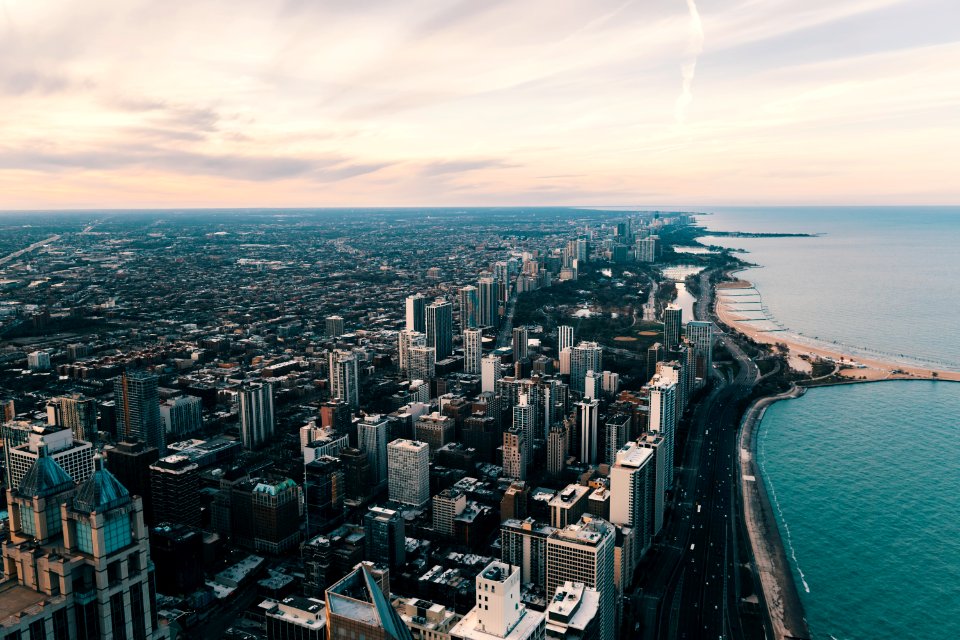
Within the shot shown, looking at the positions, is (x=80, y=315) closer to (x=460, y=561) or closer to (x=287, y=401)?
(x=287, y=401)

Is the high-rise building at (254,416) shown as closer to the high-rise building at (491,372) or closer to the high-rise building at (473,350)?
the high-rise building at (491,372)

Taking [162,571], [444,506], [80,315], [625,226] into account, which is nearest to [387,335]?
[80,315]

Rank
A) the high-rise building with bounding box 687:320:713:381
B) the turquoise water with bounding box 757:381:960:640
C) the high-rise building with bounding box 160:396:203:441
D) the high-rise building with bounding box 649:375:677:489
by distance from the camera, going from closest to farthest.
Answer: the turquoise water with bounding box 757:381:960:640
the high-rise building with bounding box 649:375:677:489
the high-rise building with bounding box 160:396:203:441
the high-rise building with bounding box 687:320:713:381

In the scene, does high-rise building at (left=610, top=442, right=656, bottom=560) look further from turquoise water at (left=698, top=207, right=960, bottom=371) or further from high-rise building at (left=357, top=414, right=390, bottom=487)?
turquoise water at (left=698, top=207, right=960, bottom=371)

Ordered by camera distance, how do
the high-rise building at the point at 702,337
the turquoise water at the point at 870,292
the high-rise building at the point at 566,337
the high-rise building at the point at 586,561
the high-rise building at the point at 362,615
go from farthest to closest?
the turquoise water at the point at 870,292
the high-rise building at the point at 566,337
the high-rise building at the point at 702,337
the high-rise building at the point at 586,561
the high-rise building at the point at 362,615

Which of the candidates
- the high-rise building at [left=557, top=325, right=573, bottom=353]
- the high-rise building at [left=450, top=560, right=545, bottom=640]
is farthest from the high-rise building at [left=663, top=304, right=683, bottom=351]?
the high-rise building at [left=450, top=560, right=545, bottom=640]

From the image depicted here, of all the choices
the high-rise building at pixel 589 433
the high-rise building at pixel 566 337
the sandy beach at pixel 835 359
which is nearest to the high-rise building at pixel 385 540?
the high-rise building at pixel 589 433
